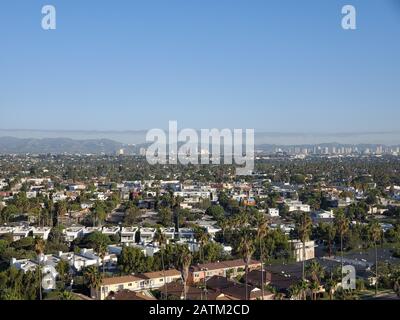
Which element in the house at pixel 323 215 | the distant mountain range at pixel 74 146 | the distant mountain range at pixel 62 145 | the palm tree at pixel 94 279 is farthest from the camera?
the distant mountain range at pixel 62 145

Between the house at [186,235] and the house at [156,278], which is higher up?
the house at [156,278]

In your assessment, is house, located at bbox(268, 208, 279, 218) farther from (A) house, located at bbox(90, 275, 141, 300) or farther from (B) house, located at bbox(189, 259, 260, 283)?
(A) house, located at bbox(90, 275, 141, 300)

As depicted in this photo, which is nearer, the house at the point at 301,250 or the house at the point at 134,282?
the house at the point at 134,282

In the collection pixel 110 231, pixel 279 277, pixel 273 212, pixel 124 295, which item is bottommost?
pixel 273 212

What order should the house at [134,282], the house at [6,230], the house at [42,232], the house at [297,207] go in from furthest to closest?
the house at [297,207], the house at [42,232], the house at [6,230], the house at [134,282]

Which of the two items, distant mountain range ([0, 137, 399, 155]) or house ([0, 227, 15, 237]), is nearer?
house ([0, 227, 15, 237])

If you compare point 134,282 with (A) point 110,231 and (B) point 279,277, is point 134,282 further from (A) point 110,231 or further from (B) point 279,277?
(A) point 110,231

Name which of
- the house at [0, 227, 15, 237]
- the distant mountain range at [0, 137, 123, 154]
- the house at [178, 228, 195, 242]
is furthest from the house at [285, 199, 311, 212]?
the distant mountain range at [0, 137, 123, 154]

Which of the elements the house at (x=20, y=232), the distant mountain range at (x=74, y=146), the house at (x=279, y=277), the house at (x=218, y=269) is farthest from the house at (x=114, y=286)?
the distant mountain range at (x=74, y=146)

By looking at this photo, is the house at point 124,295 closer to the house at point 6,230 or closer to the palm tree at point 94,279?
the palm tree at point 94,279

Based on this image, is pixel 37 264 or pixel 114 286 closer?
pixel 114 286

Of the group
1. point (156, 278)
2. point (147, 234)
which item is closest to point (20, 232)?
point (147, 234)
